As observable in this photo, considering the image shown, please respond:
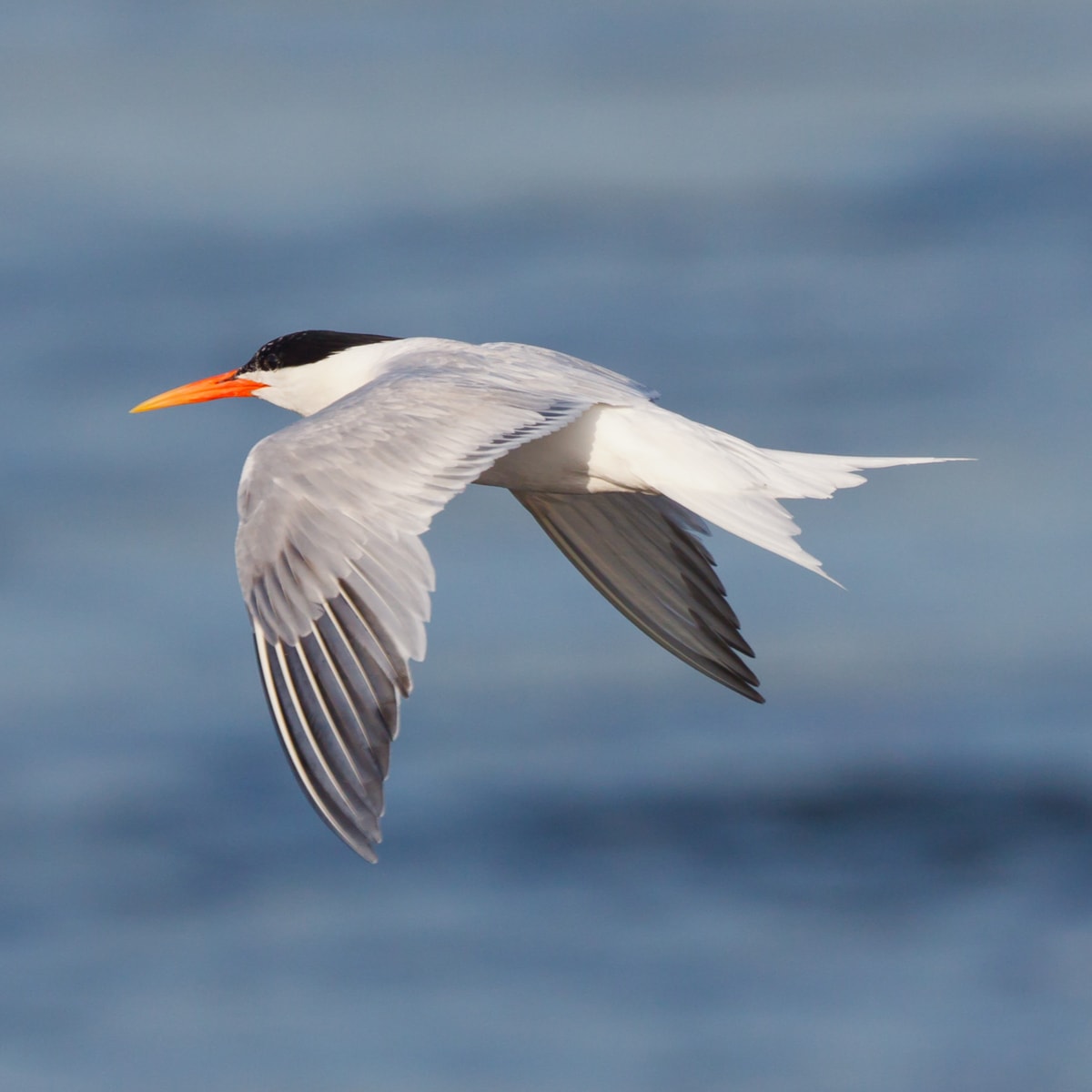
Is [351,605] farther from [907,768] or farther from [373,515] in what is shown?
[907,768]

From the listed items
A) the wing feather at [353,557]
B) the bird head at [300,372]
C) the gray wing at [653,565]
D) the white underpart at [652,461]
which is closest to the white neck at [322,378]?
the bird head at [300,372]

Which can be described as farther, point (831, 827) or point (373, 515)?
point (831, 827)

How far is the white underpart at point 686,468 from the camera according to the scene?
321 inches

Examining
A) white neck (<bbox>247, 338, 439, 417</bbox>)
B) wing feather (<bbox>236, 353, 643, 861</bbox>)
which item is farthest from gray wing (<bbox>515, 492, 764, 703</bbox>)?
wing feather (<bbox>236, 353, 643, 861</bbox>)

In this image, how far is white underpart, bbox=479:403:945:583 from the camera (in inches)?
321

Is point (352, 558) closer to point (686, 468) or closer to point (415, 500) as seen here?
point (415, 500)

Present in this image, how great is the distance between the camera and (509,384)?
331 inches

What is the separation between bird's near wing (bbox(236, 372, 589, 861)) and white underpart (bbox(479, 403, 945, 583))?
1.70 ft

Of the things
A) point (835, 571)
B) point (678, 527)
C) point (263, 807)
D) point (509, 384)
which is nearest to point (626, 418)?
point (509, 384)

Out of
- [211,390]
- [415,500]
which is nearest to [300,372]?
[211,390]

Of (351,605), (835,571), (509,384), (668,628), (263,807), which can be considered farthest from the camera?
(263,807)

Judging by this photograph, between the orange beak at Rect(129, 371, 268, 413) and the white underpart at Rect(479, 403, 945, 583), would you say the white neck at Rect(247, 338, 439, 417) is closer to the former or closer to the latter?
the orange beak at Rect(129, 371, 268, 413)

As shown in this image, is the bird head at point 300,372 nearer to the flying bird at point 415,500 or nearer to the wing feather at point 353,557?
the flying bird at point 415,500

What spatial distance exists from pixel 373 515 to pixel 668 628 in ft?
8.01
